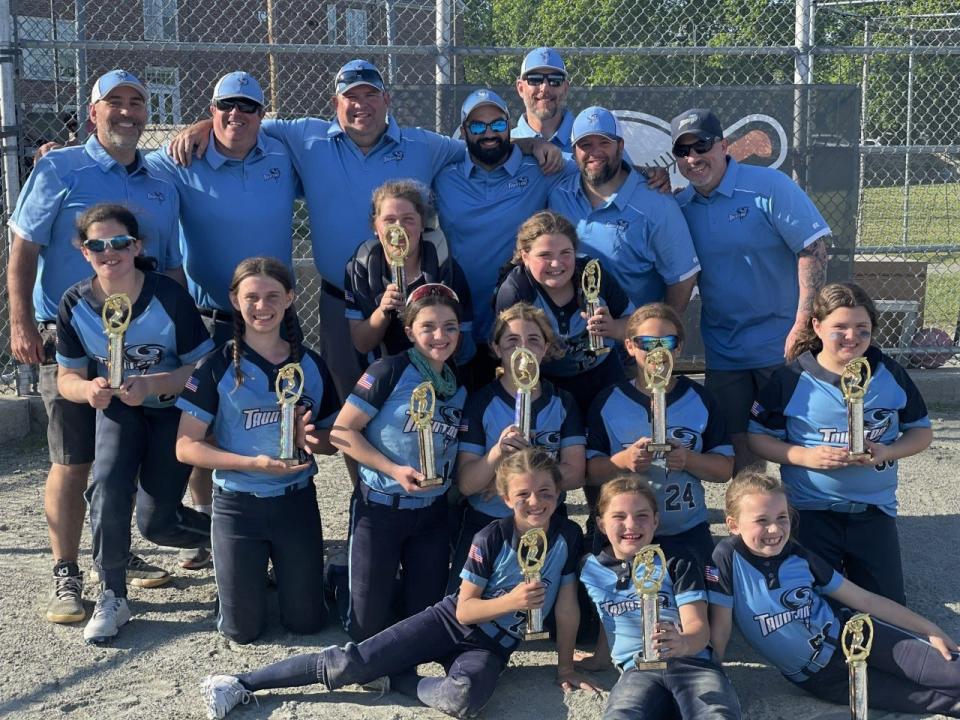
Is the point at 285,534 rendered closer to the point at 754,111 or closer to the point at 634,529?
the point at 634,529

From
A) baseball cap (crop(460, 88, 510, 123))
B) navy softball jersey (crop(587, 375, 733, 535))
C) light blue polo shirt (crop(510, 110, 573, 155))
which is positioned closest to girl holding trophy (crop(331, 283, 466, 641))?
navy softball jersey (crop(587, 375, 733, 535))

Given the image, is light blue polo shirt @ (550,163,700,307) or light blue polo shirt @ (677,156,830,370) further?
light blue polo shirt @ (677,156,830,370)

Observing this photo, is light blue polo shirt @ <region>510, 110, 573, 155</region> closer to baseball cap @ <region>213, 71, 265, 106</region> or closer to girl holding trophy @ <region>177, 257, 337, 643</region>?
baseball cap @ <region>213, 71, 265, 106</region>

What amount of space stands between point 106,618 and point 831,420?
10.1 ft

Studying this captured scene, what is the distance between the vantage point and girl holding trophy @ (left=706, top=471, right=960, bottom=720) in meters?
3.75

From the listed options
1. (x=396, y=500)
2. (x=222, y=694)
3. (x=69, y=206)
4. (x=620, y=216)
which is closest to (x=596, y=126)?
(x=620, y=216)

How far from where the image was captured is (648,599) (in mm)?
3535

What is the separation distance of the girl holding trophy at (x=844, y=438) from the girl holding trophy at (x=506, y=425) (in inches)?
34.0

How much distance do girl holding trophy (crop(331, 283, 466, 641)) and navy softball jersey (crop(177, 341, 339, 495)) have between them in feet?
0.97

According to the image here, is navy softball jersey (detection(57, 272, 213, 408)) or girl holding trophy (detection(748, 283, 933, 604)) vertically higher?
navy softball jersey (detection(57, 272, 213, 408))

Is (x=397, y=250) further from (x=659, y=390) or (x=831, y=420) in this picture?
(x=831, y=420)

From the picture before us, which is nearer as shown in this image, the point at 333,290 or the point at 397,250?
the point at 397,250

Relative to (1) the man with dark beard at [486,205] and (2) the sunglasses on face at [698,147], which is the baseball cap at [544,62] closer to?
(1) the man with dark beard at [486,205]

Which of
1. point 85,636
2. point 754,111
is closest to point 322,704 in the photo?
point 85,636
